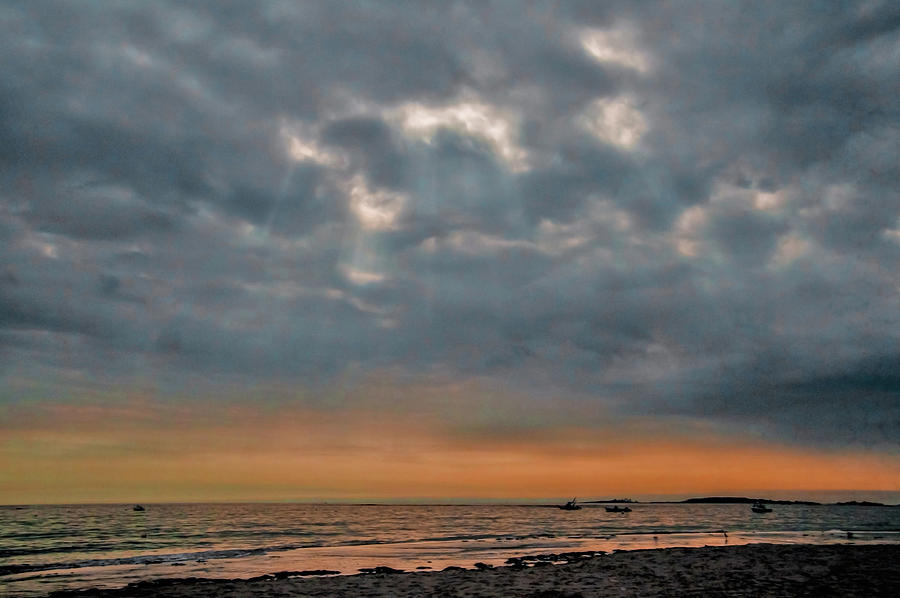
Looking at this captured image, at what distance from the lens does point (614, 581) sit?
29.2 meters

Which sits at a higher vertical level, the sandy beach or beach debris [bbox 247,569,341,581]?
the sandy beach

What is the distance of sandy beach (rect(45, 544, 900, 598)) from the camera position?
25.8m

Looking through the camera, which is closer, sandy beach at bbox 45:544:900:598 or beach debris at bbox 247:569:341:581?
sandy beach at bbox 45:544:900:598

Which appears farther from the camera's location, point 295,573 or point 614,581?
point 295,573

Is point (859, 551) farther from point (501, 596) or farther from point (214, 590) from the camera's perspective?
point (214, 590)

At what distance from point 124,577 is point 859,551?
4725 centimetres

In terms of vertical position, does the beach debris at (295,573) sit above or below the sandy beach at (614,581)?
below

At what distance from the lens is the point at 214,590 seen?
2856 centimetres

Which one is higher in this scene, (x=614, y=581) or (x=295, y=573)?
(x=614, y=581)

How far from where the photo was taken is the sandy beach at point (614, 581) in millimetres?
25781

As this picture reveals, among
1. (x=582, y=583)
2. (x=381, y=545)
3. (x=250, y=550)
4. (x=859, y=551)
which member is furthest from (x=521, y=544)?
(x=582, y=583)

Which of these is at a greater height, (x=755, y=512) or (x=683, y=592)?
(x=683, y=592)

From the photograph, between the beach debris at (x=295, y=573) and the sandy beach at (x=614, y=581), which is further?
the beach debris at (x=295, y=573)

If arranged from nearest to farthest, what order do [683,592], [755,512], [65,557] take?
[683,592] → [65,557] → [755,512]
